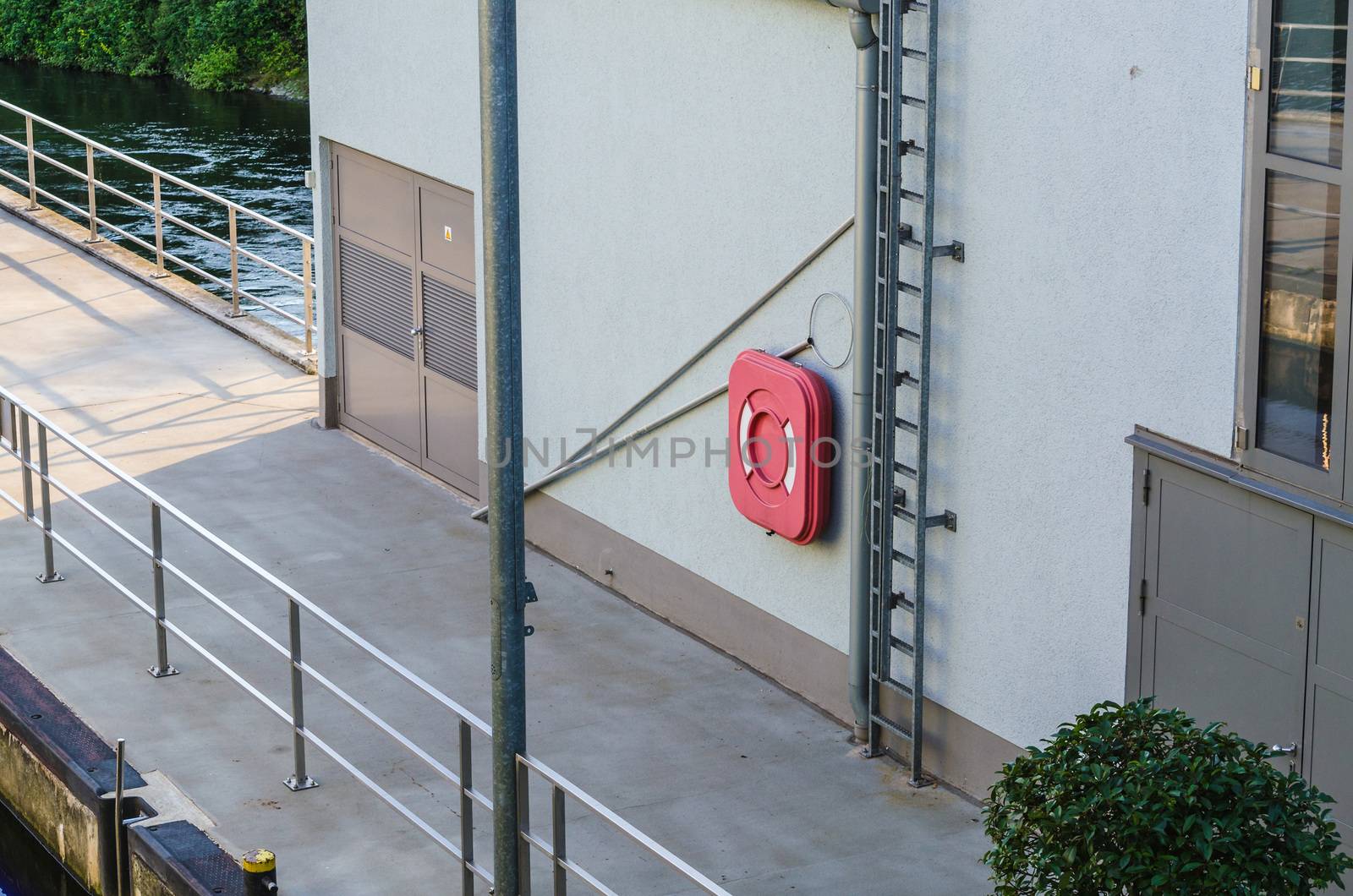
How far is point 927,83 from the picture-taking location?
7.30 meters

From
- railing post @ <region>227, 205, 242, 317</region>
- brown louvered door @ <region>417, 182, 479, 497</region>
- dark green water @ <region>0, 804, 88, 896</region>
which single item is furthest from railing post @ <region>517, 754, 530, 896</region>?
railing post @ <region>227, 205, 242, 317</region>

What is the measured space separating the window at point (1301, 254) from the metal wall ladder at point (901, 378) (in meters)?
1.54

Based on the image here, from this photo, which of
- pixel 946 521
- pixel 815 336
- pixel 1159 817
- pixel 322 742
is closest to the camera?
pixel 1159 817

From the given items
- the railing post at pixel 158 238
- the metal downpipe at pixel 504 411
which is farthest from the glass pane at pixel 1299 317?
the railing post at pixel 158 238

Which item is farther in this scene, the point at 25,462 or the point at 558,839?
the point at 25,462

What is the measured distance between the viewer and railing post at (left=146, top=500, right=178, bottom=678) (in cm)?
816

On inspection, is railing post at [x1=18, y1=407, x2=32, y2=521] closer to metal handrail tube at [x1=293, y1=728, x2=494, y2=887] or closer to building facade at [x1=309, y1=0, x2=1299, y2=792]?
building facade at [x1=309, y1=0, x2=1299, y2=792]

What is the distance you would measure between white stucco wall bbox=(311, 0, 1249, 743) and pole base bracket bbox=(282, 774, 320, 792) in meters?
2.32

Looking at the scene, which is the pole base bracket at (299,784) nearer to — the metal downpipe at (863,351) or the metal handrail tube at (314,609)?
the metal handrail tube at (314,609)

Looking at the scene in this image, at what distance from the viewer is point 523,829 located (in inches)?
243

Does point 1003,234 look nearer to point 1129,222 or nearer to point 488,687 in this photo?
point 1129,222

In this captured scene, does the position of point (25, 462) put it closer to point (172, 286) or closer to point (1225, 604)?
point (1225, 604)

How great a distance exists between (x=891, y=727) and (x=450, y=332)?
4.55 meters

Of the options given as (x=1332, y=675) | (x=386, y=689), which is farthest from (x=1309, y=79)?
(x=386, y=689)
